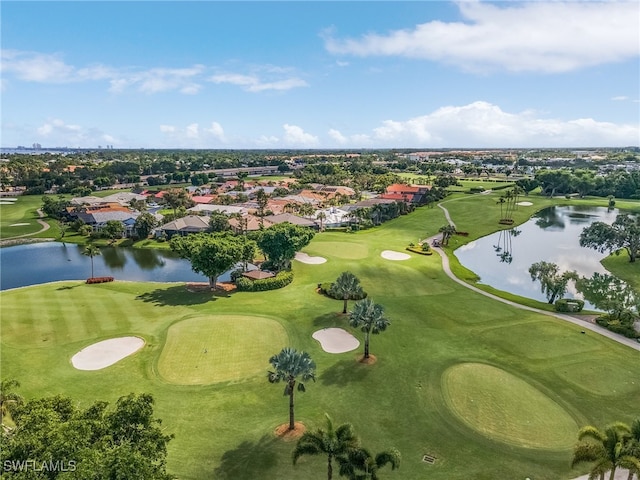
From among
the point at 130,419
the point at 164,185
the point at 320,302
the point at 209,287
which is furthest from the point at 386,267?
the point at 164,185

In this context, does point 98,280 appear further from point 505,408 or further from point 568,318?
point 568,318

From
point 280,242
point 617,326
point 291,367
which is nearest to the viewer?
point 291,367

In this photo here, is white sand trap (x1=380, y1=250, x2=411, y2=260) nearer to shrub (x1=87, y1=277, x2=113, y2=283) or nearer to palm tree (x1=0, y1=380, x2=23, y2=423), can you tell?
shrub (x1=87, y1=277, x2=113, y2=283)

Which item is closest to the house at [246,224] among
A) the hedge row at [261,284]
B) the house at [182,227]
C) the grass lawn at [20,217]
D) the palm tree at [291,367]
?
the house at [182,227]

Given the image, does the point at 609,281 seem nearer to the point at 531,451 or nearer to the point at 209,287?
the point at 531,451

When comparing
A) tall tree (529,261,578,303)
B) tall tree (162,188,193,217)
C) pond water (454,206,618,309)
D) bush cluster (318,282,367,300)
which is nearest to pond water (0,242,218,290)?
bush cluster (318,282,367,300)

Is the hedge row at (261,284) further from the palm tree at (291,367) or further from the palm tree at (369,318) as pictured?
the palm tree at (291,367)

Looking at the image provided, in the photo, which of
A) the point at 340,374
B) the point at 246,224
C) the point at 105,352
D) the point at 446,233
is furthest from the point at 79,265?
the point at 446,233
